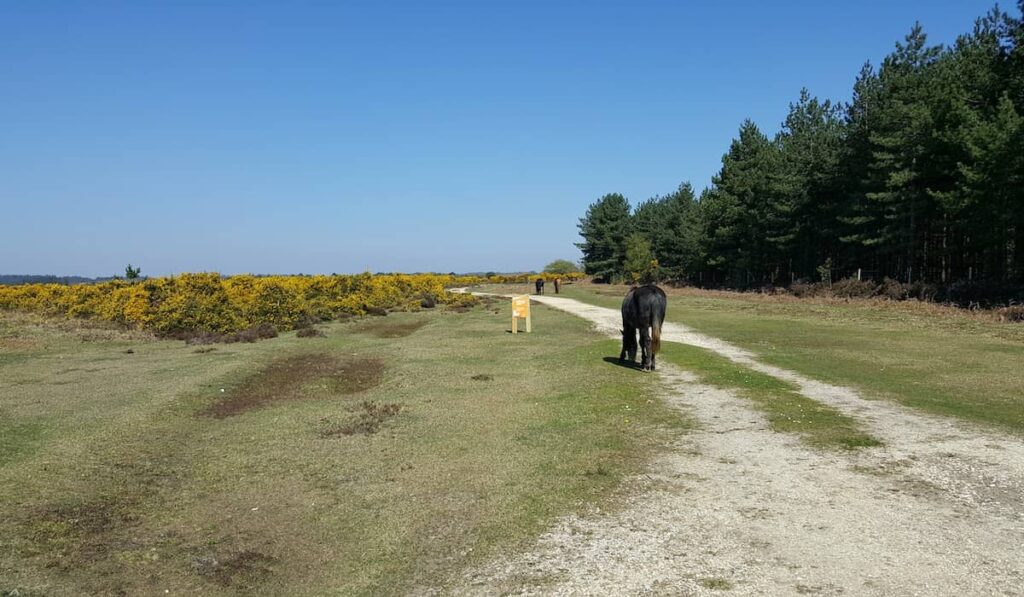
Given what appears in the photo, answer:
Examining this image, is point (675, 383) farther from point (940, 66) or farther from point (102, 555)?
point (940, 66)

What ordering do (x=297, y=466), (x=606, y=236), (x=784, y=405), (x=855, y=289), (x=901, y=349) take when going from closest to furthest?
(x=297, y=466) → (x=784, y=405) → (x=901, y=349) → (x=855, y=289) → (x=606, y=236)

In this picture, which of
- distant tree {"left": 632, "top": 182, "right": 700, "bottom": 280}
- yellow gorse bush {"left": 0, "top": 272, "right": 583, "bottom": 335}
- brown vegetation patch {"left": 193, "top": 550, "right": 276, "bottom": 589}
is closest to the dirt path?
brown vegetation patch {"left": 193, "top": 550, "right": 276, "bottom": 589}

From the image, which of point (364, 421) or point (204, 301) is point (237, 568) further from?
point (204, 301)

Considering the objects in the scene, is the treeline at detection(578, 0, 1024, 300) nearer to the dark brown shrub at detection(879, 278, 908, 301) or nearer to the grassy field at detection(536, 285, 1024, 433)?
the dark brown shrub at detection(879, 278, 908, 301)

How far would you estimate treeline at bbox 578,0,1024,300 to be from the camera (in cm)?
3142

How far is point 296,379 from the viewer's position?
18.0m

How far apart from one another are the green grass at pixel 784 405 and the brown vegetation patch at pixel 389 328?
1611 centimetres

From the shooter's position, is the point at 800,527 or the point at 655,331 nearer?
the point at 800,527

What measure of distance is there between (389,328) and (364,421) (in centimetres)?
2170

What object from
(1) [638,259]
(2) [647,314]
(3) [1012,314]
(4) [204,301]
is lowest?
(3) [1012,314]

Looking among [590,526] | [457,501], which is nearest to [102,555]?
[457,501]

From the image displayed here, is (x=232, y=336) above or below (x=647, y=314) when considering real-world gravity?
below

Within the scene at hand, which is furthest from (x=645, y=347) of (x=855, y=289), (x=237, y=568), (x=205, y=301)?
(x=855, y=289)

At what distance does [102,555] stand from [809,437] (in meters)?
10.4
